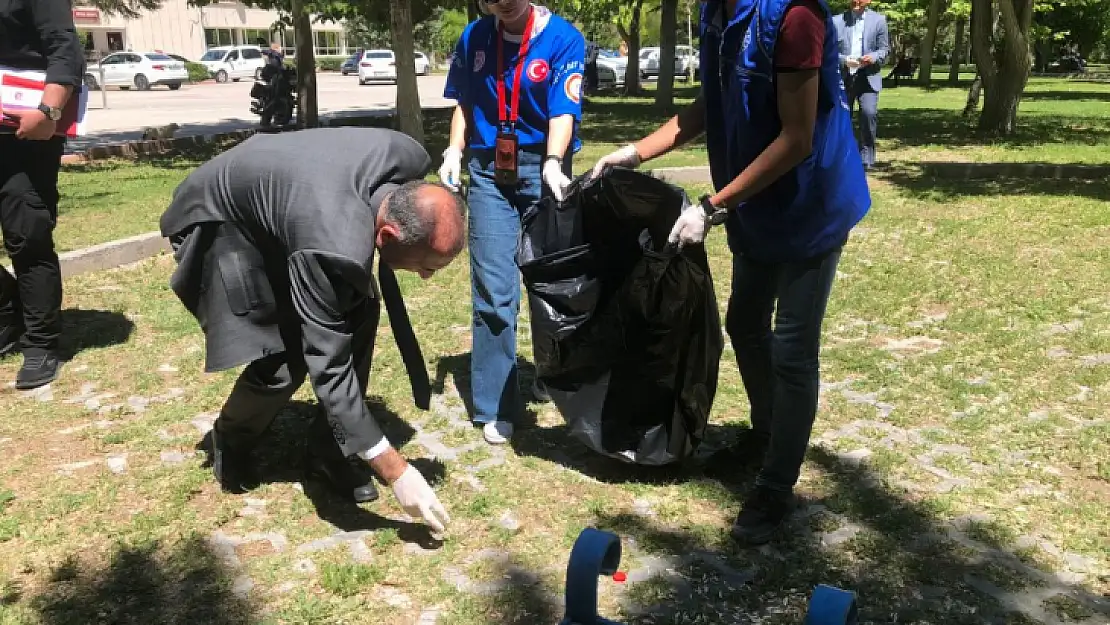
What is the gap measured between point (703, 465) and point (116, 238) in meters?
5.34

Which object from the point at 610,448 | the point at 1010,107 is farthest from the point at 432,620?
the point at 1010,107

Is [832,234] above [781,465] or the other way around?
above

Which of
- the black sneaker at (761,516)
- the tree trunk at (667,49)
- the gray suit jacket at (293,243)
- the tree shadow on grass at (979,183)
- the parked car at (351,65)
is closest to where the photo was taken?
the gray suit jacket at (293,243)

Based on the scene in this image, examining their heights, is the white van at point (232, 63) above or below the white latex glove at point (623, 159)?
above

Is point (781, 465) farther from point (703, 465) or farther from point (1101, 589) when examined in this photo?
point (1101, 589)

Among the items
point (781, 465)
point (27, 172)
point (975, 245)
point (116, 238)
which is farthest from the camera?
point (116, 238)

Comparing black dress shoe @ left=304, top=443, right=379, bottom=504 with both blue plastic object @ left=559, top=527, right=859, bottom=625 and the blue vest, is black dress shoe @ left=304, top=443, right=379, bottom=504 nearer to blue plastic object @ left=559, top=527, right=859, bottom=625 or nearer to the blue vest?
blue plastic object @ left=559, top=527, right=859, bottom=625

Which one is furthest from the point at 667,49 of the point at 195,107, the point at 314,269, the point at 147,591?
the point at 147,591

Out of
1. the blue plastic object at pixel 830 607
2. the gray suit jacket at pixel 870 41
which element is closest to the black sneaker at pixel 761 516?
the blue plastic object at pixel 830 607

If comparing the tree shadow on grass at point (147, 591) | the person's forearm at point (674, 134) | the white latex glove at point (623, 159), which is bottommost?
the tree shadow on grass at point (147, 591)

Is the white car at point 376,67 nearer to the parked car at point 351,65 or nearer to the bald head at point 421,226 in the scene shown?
the parked car at point 351,65

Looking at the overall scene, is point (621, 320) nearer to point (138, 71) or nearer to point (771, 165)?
point (771, 165)

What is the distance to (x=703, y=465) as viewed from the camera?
346cm

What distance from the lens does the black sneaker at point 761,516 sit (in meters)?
2.91
